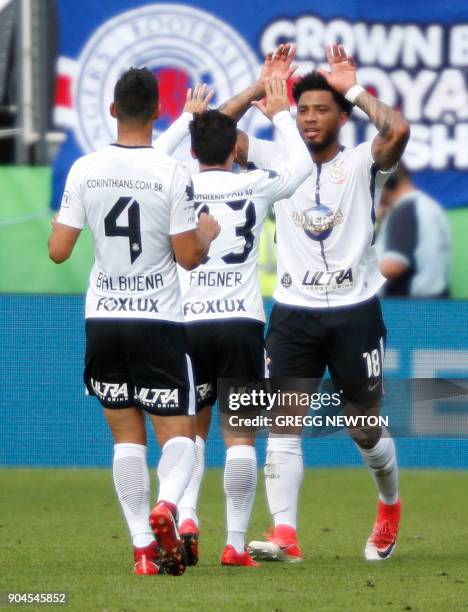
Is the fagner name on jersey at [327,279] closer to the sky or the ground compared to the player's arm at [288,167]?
closer to the ground

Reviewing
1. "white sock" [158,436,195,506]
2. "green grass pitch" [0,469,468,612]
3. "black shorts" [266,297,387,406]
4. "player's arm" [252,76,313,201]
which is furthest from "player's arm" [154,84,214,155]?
"green grass pitch" [0,469,468,612]

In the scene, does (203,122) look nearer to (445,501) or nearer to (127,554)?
(127,554)

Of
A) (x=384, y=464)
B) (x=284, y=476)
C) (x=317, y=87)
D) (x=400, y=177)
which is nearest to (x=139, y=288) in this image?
(x=284, y=476)

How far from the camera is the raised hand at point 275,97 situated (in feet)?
23.5

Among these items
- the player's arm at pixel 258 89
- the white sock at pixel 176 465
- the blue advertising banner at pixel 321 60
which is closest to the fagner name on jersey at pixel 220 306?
the white sock at pixel 176 465

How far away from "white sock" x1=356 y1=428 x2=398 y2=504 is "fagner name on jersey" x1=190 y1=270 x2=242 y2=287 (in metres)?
1.15

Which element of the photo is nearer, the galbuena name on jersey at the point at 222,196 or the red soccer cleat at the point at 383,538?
the galbuena name on jersey at the point at 222,196

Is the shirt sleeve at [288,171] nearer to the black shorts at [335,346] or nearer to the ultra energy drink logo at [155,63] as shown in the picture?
the black shorts at [335,346]

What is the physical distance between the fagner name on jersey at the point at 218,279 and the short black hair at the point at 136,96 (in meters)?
0.99

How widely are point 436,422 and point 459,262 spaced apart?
251 cm

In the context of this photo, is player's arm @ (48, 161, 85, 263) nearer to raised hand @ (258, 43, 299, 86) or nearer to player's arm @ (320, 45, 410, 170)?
raised hand @ (258, 43, 299, 86)

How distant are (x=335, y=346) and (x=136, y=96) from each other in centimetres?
183

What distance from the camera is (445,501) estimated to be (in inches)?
409

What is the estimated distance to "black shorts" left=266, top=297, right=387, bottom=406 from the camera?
7.65 meters
